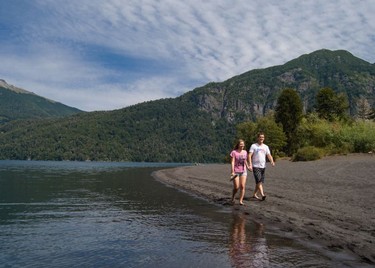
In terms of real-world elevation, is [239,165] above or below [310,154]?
below

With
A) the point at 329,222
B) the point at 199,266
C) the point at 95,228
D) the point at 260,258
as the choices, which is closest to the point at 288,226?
the point at 329,222

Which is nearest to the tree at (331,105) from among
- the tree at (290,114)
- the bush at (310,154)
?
the tree at (290,114)

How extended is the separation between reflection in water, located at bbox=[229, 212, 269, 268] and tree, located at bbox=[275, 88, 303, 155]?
68132 millimetres

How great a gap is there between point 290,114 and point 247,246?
243ft

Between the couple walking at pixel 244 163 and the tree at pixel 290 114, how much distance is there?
6211cm

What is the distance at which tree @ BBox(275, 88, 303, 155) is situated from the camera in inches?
3071

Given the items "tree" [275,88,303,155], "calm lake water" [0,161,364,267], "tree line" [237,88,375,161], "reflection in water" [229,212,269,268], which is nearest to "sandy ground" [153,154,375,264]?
"calm lake water" [0,161,364,267]

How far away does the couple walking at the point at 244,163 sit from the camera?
15883mm

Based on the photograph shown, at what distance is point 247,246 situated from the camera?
8695mm

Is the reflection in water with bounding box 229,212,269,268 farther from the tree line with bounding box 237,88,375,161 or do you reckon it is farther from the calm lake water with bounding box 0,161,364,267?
the tree line with bounding box 237,88,375,161

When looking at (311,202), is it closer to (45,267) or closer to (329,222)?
(329,222)

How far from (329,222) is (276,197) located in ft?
21.4

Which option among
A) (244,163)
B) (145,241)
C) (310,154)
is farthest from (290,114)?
(145,241)

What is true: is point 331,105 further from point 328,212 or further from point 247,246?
point 247,246
